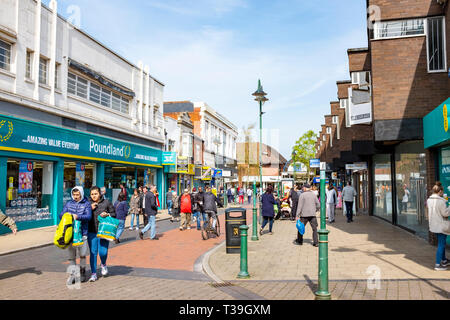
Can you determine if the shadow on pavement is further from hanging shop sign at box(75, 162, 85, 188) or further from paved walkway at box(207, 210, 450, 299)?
hanging shop sign at box(75, 162, 85, 188)

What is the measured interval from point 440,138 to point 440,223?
2.28m

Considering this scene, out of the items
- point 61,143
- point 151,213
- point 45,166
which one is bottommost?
point 151,213

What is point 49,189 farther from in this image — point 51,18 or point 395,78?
point 395,78

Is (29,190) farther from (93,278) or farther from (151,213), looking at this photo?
(93,278)

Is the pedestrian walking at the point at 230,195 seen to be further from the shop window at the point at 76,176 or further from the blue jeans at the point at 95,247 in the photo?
the blue jeans at the point at 95,247

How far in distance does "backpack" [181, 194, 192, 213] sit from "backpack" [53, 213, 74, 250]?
8.29 metres

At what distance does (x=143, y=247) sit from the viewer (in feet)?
36.4

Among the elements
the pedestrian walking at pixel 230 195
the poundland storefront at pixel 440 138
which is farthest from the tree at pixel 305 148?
the poundland storefront at pixel 440 138

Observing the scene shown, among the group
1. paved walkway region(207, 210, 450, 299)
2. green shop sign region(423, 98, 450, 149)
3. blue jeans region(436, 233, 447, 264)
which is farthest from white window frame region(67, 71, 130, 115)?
blue jeans region(436, 233, 447, 264)

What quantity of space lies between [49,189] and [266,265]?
39.2 ft

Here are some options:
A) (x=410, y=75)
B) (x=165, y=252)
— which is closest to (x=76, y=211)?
(x=165, y=252)

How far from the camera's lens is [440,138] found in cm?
888

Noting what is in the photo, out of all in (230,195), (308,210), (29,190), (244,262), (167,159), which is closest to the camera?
(244,262)

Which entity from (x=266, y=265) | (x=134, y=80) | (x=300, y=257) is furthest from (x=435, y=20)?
(x=134, y=80)
